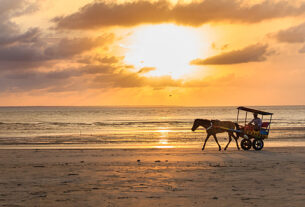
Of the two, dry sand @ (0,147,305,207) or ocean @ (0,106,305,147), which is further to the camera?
ocean @ (0,106,305,147)

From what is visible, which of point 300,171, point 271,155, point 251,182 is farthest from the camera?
point 271,155

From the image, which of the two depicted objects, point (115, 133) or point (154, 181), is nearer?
point (154, 181)

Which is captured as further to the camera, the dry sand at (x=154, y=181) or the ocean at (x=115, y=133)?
the ocean at (x=115, y=133)

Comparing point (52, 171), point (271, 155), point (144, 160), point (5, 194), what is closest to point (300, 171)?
point (271, 155)

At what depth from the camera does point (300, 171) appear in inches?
533

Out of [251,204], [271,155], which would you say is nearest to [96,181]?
[251,204]

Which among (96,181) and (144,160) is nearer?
(96,181)

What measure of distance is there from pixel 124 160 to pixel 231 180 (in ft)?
20.6

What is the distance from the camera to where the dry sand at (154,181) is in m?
9.40

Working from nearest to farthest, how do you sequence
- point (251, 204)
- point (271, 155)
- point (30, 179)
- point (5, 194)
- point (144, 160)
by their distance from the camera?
point (251, 204) → point (5, 194) → point (30, 179) → point (144, 160) → point (271, 155)

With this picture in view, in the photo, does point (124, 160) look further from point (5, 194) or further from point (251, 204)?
point (251, 204)

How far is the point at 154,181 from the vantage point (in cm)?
1175

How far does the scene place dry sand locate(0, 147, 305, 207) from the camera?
940cm

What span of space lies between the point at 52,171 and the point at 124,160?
3.87 m
